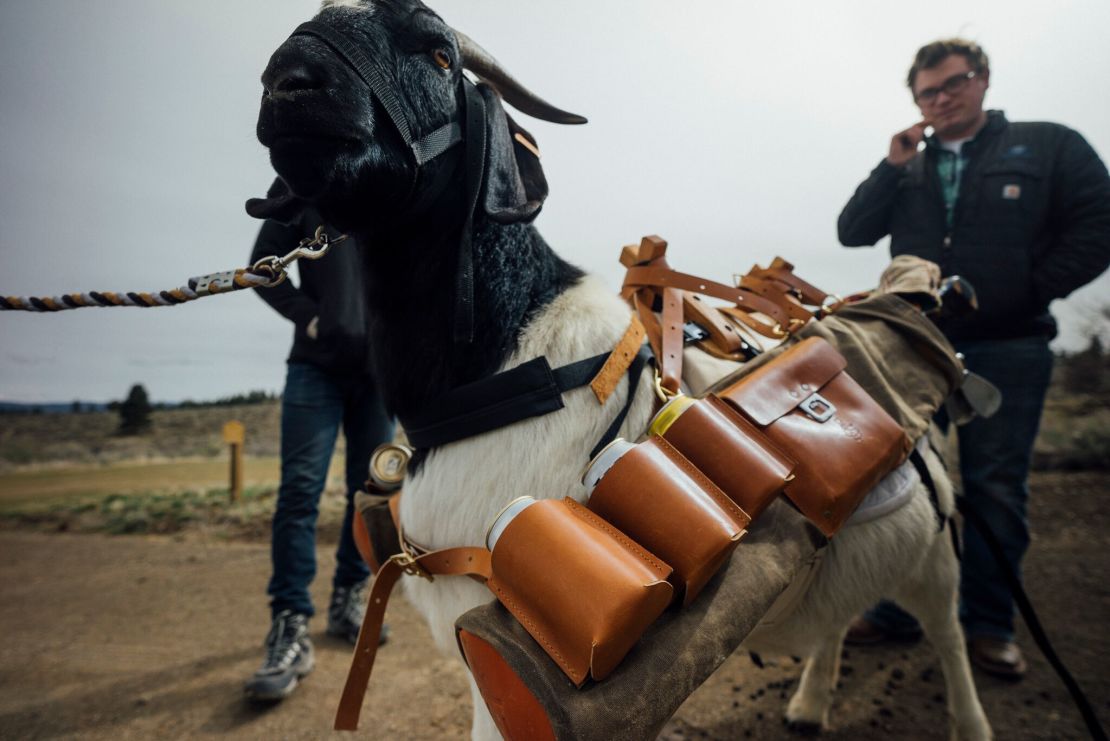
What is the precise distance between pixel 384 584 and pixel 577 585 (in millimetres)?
820

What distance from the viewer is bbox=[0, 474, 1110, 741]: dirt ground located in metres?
2.63

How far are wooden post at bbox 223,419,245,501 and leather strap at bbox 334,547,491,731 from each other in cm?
743

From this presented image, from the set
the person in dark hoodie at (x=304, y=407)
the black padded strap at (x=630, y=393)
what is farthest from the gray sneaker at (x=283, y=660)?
the black padded strap at (x=630, y=393)

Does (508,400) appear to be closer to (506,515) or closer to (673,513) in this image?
(506,515)

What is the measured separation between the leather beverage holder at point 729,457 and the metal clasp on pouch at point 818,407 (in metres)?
0.20

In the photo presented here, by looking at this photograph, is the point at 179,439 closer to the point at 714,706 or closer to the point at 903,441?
the point at 714,706

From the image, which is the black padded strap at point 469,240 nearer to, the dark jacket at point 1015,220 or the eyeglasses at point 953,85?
the dark jacket at point 1015,220

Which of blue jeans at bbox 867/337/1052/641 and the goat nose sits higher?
the goat nose

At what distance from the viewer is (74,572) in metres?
5.27

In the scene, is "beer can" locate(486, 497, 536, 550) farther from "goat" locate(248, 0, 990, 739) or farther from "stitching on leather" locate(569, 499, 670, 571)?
"goat" locate(248, 0, 990, 739)

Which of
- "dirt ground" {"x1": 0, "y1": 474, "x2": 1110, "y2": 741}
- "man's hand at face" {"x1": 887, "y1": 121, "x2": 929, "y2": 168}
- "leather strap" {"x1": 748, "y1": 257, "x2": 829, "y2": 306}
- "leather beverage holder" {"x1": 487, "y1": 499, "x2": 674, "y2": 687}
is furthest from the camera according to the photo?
"man's hand at face" {"x1": 887, "y1": 121, "x2": 929, "y2": 168}

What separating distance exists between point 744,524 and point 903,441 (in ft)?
2.37

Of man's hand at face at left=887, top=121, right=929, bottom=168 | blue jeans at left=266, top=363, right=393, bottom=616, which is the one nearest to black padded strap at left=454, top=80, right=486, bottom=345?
blue jeans at left=266, top=363, right=393, bottom=616

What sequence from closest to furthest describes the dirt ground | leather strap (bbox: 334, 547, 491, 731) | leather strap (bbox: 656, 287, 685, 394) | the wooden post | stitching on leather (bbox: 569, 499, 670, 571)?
stitching on leather (bbox: 569, 499, 670, 571), leather strap (bbox: 334, 547, 491, 731), leather strap (bbox: 656, 287, 685, 394), the dirt ground, the wooden post
